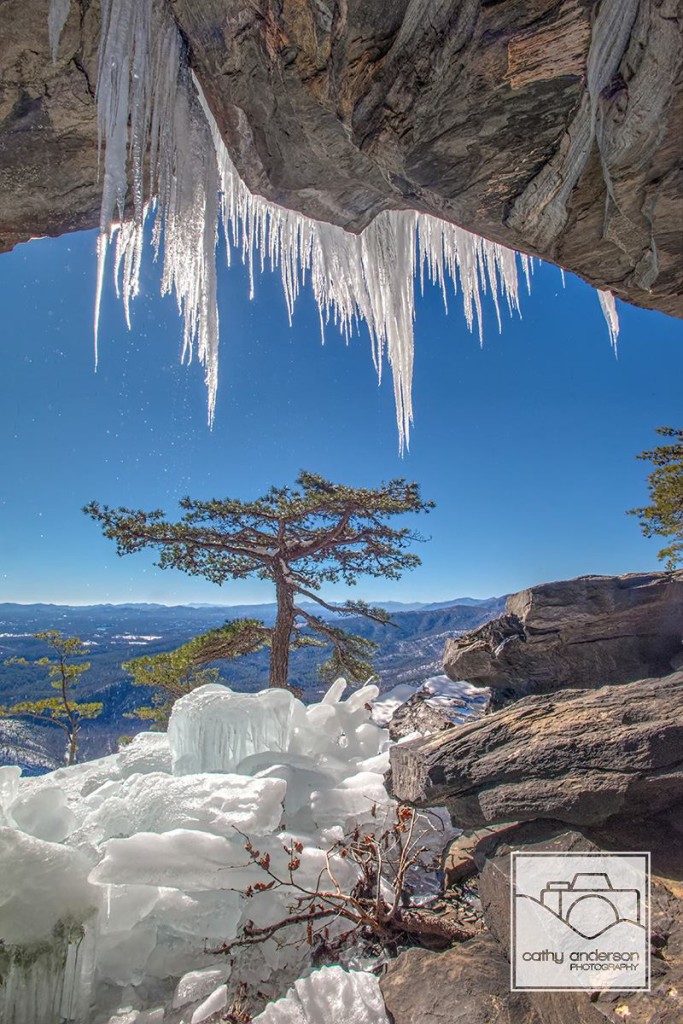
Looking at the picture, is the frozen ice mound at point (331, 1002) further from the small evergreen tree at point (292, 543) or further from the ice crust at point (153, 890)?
the small evergreen tree at point (292, 543)

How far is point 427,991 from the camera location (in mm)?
1849

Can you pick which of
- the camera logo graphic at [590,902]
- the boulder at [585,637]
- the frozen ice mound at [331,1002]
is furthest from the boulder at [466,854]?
the boulder at [585,637]

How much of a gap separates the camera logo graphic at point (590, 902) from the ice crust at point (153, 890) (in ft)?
3.03

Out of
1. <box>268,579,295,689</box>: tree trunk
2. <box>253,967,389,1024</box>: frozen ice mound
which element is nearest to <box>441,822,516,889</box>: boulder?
<box>253,967,389,1024</box>: frozen ice mound

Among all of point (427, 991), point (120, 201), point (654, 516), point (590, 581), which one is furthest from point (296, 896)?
point (654, 516)

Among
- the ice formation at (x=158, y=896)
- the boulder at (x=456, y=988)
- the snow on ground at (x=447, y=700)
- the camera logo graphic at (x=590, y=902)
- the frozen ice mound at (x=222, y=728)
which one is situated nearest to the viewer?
the boulder at (x=456, y=988)

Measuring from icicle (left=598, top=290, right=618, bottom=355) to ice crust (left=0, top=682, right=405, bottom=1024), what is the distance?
4.82 metres

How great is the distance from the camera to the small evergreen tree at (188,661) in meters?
10.2

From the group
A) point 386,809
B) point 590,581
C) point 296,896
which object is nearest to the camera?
point 296,896

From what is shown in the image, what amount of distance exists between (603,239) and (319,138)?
2.15m

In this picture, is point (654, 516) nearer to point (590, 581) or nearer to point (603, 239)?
point (590, 581)

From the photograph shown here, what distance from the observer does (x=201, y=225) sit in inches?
142

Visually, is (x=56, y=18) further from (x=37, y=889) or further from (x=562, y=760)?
(x=562, y=760)

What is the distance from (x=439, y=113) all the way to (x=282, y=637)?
29.7 ft
